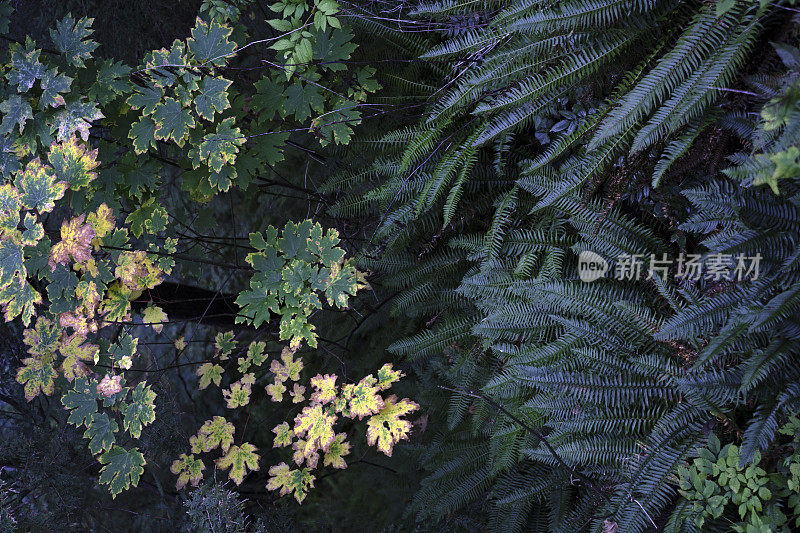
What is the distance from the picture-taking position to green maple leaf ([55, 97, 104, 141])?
2.13m

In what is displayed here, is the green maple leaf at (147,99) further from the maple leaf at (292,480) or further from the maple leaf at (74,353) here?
the maple leaf at (292,480)

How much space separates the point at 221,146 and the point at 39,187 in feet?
2.34

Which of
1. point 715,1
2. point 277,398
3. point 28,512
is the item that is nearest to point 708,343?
point 715,1

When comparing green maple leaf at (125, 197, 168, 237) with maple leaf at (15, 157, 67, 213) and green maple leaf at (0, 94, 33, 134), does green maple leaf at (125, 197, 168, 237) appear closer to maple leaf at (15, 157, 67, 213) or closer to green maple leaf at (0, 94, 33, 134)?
maple leaf at (15, 157, 67, 213)

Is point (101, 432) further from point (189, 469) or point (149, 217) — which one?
point (149, 217)

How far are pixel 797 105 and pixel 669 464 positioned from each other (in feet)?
4.25

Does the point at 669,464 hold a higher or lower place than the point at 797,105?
lower

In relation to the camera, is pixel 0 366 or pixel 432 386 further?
pixel 0 366

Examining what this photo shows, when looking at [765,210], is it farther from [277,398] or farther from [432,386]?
[277,398]

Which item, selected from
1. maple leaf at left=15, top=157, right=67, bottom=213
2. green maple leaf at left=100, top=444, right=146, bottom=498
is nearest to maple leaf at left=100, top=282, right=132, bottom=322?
maple leaf at left=15, top=157, right=67, bottom=213

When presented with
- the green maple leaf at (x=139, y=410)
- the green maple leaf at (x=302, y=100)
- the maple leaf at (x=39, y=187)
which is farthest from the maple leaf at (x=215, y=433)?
the green maple leaf at (x=302, y=100)

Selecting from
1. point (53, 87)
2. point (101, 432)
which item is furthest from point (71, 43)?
point (101, 432)

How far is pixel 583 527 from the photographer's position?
7.91 ft

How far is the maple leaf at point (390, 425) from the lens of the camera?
2422 mm
